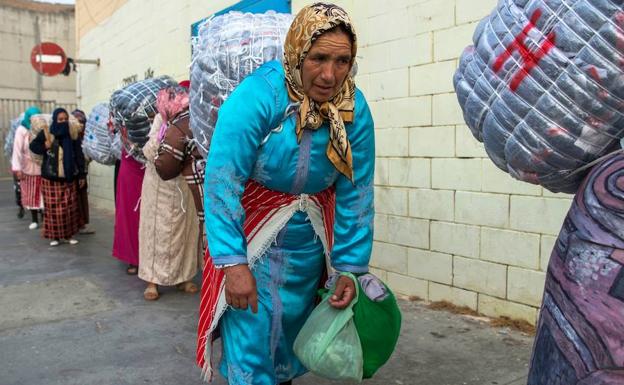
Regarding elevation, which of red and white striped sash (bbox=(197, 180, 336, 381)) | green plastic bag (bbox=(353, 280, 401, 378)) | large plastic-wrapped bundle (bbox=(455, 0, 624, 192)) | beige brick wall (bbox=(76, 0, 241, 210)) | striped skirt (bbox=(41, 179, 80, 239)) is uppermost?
beige brick wall (bbox=(76, 0, 241, 210))

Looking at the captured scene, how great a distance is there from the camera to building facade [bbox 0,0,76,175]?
19.2 metres

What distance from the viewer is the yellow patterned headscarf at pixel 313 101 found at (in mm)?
1969

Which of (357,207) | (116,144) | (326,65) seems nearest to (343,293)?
(357,207)

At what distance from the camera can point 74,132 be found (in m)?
7.41

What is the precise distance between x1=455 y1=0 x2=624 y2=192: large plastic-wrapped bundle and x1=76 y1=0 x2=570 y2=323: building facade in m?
2.48

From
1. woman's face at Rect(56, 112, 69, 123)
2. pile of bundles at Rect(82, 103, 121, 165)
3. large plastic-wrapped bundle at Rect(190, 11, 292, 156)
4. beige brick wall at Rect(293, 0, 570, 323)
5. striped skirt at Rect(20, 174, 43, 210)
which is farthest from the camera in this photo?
striped skirt at Rect(20, 174, 43, 210)

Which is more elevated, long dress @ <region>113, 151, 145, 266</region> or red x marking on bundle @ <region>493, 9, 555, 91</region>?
red x marking on bundle @ <region>493, 9, 555, 91</region>

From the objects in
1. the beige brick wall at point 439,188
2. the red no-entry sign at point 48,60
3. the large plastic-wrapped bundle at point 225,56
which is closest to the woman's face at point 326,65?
the large plastic-wrapped bundle at point 225,56

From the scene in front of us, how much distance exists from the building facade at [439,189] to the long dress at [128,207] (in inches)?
89.9

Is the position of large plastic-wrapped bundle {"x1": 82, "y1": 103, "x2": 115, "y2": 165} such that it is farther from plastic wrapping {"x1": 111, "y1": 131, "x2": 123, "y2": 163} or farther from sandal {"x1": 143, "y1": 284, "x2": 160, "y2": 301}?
sandal {"x1": 143, "y1": 284, "x2": 160, "y2": 301}

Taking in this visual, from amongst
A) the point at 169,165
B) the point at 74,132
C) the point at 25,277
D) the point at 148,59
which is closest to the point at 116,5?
the point at 148,59

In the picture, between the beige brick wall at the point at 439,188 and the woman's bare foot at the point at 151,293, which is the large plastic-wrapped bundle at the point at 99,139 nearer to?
the woman's bare foot at the point at 151,293

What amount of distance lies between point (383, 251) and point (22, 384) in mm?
2795

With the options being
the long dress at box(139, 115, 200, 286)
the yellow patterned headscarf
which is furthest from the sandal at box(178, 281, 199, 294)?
the yellow patterned headscarf
